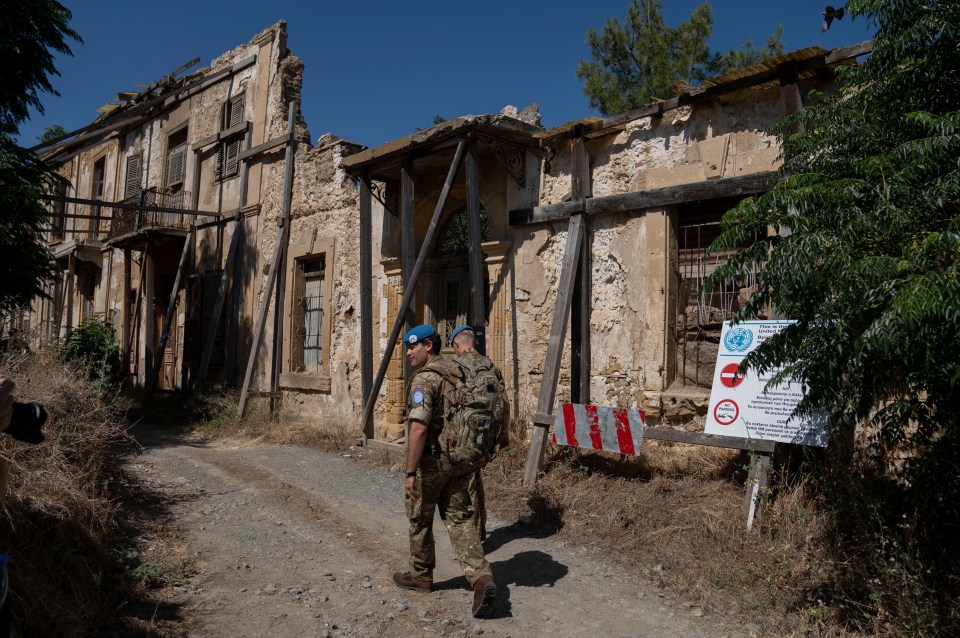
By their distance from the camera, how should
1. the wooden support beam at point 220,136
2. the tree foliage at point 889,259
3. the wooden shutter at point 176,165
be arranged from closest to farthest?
1. the tree foliage at point 889,259
2. the wooden support beam at point 220,136
3. the wooden shutter at point 176,165

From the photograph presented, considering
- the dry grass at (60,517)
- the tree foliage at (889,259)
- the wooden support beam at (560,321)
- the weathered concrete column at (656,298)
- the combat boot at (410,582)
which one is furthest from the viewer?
the wooden support beam at (560,321)

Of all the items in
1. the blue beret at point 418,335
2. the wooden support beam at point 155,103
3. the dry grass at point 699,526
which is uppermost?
the wooden support beam at point 155,103

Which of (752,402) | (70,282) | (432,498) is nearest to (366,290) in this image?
(752,402)

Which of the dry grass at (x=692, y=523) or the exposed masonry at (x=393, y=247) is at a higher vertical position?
the exposed masonry at (x=393, y=247)

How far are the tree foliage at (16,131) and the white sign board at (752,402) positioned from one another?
26.3ft

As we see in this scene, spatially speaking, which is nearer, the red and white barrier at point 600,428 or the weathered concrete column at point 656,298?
the red and white barrier at point 600,428

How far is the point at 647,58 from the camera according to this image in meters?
14.9

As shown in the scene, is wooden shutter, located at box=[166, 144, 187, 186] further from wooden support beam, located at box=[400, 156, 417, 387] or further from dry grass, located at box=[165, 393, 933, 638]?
dry grass, located at box=[165, 393, 933, 638]

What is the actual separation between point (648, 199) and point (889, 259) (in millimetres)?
3959

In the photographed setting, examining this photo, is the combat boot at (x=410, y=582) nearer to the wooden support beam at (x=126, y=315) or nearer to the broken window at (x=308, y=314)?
the broken window at (x=308, y=314)

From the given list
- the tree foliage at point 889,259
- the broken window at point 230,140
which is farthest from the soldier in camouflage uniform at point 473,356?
the broken window at point 230,140

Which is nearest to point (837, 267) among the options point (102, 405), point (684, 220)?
point (684, 220)

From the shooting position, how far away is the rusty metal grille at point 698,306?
6535 mm

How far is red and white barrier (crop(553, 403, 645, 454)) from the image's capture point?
588 centimetres
